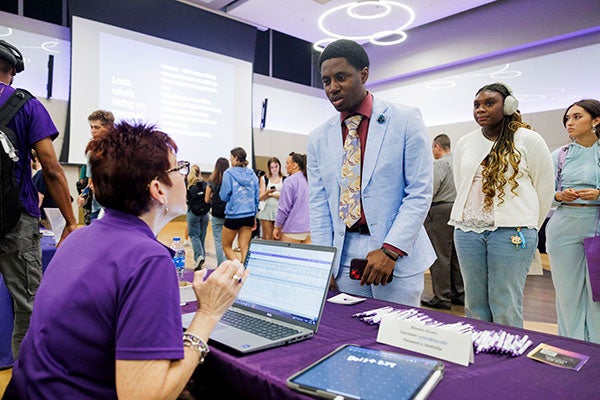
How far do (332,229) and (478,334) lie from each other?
713 mm

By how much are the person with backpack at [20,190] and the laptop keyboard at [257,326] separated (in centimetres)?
126

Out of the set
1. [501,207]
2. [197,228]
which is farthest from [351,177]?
[197,228]

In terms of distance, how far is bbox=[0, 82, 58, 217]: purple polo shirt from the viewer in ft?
6.39

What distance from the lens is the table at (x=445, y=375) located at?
0.76m

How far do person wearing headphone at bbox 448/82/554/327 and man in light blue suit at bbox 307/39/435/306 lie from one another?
0.54m

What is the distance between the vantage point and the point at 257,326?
110 centimetres

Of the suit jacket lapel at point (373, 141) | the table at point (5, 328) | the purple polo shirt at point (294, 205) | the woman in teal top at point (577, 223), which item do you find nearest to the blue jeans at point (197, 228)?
the purple polo shirt at point (294, 205)

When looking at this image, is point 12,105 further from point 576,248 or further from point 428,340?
point 576,248

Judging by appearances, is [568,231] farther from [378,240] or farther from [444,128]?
[444,128]

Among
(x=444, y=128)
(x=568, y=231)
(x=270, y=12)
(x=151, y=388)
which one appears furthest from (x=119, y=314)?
(x=444, y=128)

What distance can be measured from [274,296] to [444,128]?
325 inches

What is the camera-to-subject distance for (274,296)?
1.19 metres

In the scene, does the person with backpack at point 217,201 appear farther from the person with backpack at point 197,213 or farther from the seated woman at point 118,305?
the seated woman at point 118,305

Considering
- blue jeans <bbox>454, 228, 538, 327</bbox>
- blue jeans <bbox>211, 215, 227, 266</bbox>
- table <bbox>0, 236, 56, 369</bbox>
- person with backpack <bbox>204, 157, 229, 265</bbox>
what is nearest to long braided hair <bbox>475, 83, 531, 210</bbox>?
blue jeans <bbox>454, 228, 538, 327</bbox>
